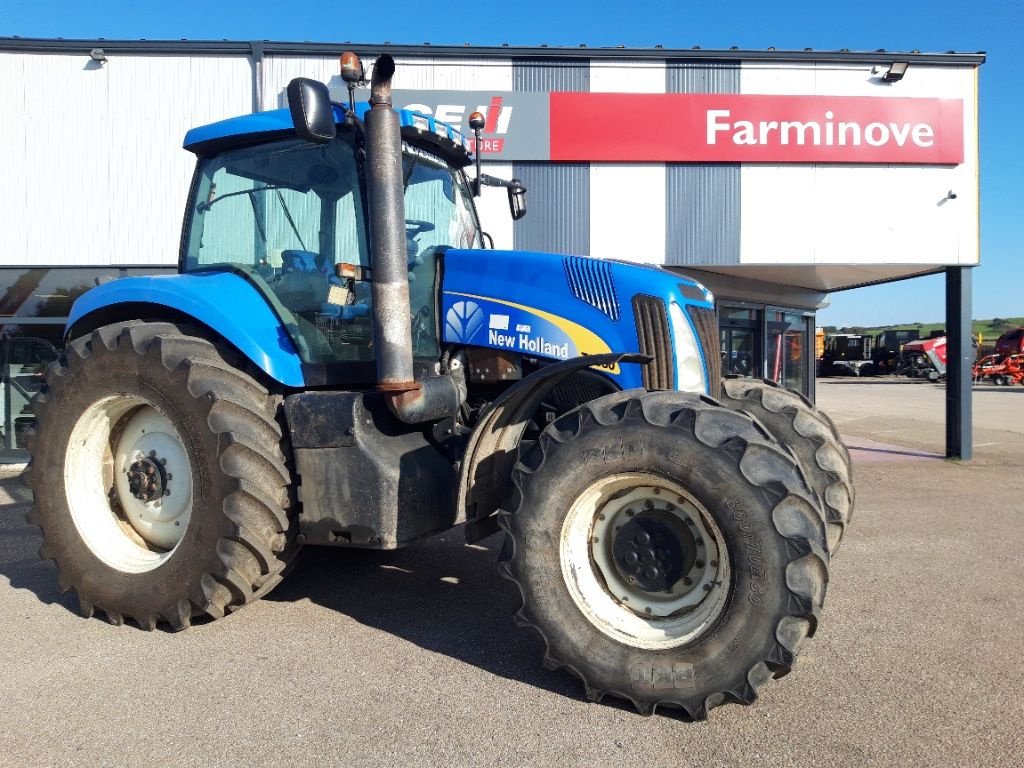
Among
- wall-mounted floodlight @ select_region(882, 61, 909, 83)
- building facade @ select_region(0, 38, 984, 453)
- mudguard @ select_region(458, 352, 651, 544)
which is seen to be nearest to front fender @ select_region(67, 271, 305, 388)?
mudguard @ select_region(458, 352, 651, 544)

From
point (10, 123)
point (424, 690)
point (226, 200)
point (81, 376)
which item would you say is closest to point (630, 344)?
point (424, 690)

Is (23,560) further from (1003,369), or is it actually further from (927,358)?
(927,358)

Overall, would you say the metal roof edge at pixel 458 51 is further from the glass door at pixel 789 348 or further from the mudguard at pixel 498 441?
the mudguard at pixel 498 441

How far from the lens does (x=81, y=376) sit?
12.9ft

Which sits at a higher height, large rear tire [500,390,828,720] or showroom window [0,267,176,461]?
showroom window [0,267,176,461]

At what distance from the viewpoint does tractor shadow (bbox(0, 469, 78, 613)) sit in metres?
4.39

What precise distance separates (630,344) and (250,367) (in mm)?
1900

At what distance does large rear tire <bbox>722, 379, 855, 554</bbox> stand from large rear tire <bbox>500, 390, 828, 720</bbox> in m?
1.56

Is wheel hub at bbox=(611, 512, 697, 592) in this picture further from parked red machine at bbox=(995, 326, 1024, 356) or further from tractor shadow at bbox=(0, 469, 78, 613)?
parked red machine at bbox=(995, 326, 1024, 356)

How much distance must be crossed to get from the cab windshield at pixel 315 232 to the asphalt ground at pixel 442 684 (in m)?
1.42

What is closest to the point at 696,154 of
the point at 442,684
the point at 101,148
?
the point at 101,148

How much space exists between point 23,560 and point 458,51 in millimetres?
7194

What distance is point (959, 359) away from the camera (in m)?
9.92

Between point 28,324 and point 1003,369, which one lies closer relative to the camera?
point 28,324
